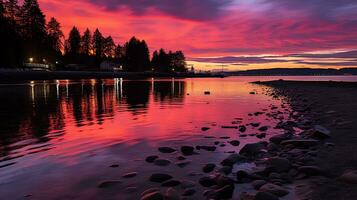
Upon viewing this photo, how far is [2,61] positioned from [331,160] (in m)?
92.5

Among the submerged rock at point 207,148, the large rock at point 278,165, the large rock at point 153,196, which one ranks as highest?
the large rock at point 278,165

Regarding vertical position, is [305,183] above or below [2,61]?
below

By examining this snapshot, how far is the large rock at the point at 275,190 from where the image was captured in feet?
22.9

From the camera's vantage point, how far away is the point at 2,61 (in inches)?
3310

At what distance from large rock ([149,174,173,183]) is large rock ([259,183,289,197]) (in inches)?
100

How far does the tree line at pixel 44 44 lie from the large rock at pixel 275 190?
3549 inches

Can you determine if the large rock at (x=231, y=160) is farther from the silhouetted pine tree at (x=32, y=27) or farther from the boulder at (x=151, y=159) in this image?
the silhouetted pine tree at (x=32, y=27)

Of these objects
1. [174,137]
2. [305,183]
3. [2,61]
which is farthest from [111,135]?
[2,61]

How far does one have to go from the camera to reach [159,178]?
8367 millimetres

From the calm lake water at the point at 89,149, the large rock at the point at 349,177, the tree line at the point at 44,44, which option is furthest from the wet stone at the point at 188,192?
the tree line at the point at 44,44

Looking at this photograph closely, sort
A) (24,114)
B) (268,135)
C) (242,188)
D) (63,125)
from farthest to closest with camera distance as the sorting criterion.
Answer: (24,114) < (63,125) < (268,135) < (242,188)

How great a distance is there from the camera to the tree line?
87.4m

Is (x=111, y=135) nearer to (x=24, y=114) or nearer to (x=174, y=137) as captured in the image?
(x=174, y=137)

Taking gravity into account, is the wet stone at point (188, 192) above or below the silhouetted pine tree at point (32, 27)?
Answer: below
